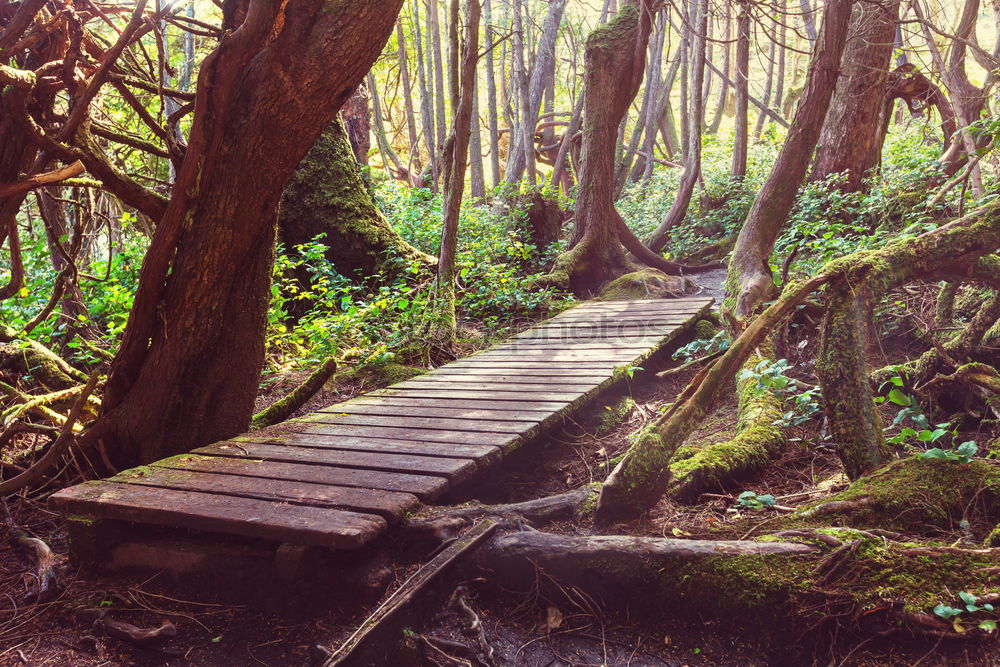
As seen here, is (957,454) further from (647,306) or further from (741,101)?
(741,101)

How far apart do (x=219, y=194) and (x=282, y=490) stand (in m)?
1.60

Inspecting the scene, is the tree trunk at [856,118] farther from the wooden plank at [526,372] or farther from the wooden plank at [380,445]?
the wooden plank at [380,445]

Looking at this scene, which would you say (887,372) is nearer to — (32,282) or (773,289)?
(773,289)

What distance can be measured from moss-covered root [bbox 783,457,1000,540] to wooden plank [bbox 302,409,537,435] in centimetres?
161

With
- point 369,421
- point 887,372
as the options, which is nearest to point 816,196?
point 887,372

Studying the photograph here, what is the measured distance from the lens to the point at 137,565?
299 cm

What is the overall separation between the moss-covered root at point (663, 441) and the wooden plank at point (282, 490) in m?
0.92

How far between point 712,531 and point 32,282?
701 cm


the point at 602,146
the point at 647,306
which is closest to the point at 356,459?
the point at 647,306

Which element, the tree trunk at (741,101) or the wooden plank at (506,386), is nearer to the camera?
the wooden plank at (506,386)

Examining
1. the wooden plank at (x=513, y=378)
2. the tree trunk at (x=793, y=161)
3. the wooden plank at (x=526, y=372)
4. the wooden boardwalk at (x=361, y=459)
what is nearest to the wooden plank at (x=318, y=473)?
the wooden boardwalk at (x=361, y=459)

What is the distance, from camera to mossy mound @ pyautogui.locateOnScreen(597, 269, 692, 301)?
30.1ft

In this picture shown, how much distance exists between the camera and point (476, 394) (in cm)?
494

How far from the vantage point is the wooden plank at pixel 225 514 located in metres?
2.57
